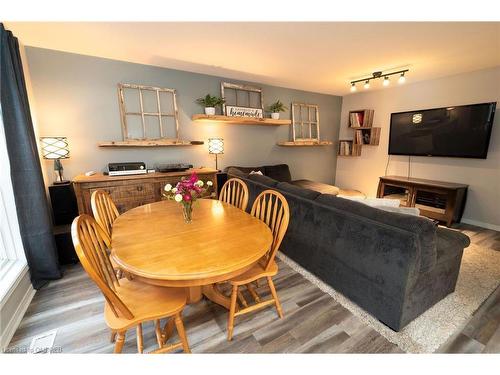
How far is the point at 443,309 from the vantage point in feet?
5.35

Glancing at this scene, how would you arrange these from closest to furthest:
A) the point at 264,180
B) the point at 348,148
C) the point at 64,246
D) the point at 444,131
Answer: the point at 64,246 → the point at 264,180 → the point at 444,131 → the point at 348,148

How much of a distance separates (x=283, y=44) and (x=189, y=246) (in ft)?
7.48

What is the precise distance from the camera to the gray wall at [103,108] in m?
2.51

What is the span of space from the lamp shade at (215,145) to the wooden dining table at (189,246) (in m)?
1.77

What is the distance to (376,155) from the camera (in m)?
4.44

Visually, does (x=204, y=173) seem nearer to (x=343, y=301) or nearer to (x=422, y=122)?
(x=343, y=301)

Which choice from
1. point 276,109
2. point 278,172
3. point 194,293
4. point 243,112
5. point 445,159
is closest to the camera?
point 194,293

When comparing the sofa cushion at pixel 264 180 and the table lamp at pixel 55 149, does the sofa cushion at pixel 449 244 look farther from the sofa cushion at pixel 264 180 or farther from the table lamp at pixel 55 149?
the table lamp at pixel 55 149

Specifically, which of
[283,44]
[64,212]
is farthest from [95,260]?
[283,44]

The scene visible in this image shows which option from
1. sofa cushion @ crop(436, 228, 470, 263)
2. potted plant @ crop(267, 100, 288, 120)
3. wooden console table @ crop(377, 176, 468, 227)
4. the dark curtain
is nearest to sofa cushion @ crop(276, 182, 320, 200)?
sofa cushion @ crop(436, 228, 470, 263)

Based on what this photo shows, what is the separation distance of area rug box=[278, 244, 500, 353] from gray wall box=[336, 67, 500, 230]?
1381mm

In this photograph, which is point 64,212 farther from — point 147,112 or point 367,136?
point 367,136

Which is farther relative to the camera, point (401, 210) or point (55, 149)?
point (55, 149)
